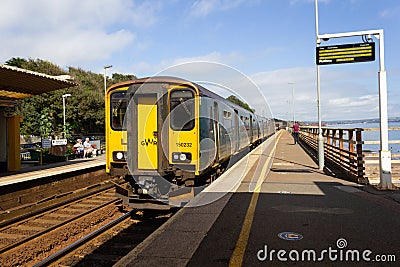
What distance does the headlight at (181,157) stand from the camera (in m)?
8.09

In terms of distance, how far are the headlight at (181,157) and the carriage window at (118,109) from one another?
4.73 ft

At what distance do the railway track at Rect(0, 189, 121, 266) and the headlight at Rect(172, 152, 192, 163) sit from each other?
2.57 metres

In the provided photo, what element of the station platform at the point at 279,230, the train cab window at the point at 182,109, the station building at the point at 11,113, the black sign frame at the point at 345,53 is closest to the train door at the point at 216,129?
the station platform at the point at 279,230

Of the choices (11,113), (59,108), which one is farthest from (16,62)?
(11,113)

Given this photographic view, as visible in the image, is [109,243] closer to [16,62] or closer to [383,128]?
[383,128]

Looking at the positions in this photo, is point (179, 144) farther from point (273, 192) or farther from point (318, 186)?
point (318, 186)

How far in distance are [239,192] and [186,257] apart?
4315 mm

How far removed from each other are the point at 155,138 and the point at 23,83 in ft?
25.8

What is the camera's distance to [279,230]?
5.68m

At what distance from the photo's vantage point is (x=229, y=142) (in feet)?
41.5

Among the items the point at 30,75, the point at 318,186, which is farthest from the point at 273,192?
the point at 30,75

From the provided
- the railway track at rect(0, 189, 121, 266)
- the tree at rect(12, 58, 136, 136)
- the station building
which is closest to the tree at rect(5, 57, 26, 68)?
the tree at rect(12, 58, 136, 136)

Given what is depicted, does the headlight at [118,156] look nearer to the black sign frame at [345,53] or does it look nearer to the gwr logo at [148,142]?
the gwr logo at [148,142]

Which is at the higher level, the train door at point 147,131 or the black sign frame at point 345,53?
the black sign frame at point 345,53
